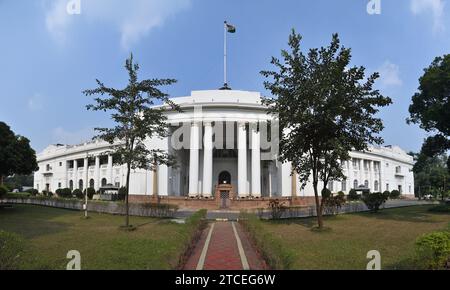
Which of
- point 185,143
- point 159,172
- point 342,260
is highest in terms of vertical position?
point 185,143

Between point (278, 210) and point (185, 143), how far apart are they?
25536 mm

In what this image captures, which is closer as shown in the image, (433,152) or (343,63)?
(343,63)

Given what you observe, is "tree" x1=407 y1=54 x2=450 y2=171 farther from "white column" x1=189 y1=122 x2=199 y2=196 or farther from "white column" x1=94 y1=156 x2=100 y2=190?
"white column" x1=94 y1=156 x2=100 y2=190

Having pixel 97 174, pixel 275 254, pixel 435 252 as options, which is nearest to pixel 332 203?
pixel 275 254

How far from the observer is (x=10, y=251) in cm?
696

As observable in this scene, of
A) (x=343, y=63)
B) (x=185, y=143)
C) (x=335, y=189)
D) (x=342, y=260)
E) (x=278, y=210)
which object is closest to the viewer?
(x=342, y=260)

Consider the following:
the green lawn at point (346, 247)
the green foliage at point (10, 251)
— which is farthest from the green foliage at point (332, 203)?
the green foliage at point (10, 251)

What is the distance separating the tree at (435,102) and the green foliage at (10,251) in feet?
97.3

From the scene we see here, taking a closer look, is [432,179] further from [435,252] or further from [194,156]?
[435,252]

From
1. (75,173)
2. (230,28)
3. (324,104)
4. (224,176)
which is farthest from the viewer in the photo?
(75,173)

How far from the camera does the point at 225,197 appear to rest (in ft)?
128

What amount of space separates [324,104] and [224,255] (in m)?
9.40

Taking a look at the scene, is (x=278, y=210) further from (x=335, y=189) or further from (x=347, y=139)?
(x=335, y=189)
